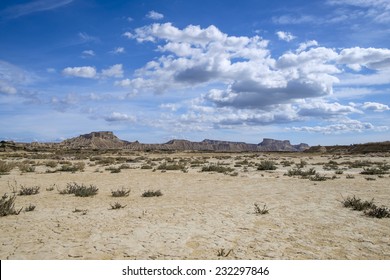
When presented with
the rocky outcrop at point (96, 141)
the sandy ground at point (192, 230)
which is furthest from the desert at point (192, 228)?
the rocky outcrop at point (96, 141)

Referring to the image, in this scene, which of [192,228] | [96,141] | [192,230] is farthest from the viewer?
[96,141]

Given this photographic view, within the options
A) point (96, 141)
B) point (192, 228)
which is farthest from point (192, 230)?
point (96, 141)

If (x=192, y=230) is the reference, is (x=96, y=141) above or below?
above

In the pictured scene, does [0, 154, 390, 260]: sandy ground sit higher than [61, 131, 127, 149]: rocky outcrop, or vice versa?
[61, 131, 127, 149]: rocky outcrop

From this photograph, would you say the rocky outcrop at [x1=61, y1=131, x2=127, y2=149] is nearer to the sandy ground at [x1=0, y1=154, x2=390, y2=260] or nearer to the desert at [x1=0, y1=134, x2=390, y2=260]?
the desert at [x1=0, y1=134, x2=390, y2=260]

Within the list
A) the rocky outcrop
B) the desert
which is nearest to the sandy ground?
the desert

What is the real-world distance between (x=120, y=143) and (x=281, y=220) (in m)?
189

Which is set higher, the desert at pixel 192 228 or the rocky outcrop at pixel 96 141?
the rocky outcrop at pixel 96 141

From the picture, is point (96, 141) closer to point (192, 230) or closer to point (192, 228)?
point (192, 228)

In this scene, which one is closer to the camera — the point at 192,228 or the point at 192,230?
the point at 192,230

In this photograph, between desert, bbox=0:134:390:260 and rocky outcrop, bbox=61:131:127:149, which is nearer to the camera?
desert, bbox=0:134:390:260

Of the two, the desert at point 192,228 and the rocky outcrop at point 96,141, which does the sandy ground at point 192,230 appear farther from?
the rocky outcrop at point 96,141

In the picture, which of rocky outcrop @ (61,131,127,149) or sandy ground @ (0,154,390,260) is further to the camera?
rocky outcrop @ (61,131,127,149)
